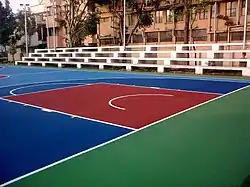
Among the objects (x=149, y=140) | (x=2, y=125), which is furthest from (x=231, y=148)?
(x=2, y=125)

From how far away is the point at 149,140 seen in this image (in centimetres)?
350

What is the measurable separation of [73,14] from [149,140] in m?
18.5

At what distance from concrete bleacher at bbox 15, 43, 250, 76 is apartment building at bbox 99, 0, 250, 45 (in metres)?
3.41

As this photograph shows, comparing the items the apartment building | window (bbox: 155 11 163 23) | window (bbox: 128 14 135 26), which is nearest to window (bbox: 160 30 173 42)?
the apartment building

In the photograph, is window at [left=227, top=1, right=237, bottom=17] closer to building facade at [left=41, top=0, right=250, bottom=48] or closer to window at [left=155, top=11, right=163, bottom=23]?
building facade at [left=41, top=0, right=250, bottom=48]

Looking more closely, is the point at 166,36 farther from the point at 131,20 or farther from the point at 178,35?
the point at 131,20

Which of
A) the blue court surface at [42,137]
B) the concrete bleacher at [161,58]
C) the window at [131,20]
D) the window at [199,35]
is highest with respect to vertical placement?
the window at [131,20]

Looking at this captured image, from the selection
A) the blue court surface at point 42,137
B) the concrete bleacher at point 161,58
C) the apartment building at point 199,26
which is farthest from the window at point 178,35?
the blue court surface at point 42,137

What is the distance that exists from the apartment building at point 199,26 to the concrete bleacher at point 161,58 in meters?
3.41

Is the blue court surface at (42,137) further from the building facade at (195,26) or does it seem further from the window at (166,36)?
the window at (166,36)

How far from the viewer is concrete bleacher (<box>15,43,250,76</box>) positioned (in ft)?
37.9

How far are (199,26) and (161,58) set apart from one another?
828cm

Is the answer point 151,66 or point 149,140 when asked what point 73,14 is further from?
point 149,140

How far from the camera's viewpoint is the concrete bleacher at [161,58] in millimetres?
11558
